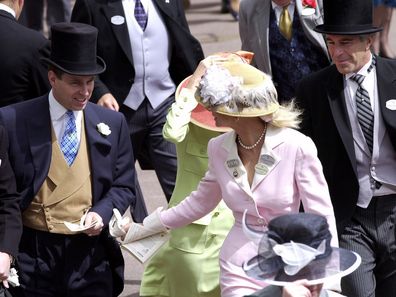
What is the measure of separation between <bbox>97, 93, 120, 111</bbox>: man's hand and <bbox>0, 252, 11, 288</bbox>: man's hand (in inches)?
72.0

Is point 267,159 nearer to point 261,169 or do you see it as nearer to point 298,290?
point 261,169

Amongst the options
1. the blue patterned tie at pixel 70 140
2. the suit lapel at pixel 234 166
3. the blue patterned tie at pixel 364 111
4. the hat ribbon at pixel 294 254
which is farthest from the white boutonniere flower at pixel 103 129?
the hat ribbon at pixel 294 254

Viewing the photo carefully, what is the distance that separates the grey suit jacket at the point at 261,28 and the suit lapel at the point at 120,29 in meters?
0.72

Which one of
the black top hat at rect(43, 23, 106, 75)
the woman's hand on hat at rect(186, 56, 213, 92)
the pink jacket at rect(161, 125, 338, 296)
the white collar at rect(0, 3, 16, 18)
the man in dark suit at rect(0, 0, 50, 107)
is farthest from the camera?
the white collar at rect(0, 3, 16, 18)

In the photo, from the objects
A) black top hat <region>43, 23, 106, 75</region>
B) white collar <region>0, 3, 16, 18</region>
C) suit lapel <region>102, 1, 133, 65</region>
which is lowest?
suit lapel <region>102, 1, 133, 65</region>

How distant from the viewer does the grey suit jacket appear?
7551 millimetres

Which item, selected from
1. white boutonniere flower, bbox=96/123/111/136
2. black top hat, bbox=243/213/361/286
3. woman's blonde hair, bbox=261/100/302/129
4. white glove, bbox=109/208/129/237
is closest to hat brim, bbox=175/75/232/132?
white boutonniere flower, bbox=96/123/111/136

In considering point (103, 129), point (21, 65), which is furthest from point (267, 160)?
point (21, 65)

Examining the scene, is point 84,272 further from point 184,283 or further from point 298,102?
point 298,102

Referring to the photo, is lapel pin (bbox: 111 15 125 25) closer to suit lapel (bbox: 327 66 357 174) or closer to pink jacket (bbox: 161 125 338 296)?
suit lapel (bbox: 327 66 357 174)

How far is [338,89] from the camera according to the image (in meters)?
6.29

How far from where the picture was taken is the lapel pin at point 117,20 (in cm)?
787

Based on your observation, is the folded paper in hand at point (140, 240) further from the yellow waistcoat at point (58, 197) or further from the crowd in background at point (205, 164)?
the yellow waistcoat at point (58, 197)

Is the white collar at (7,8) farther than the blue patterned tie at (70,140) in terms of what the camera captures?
Yes
